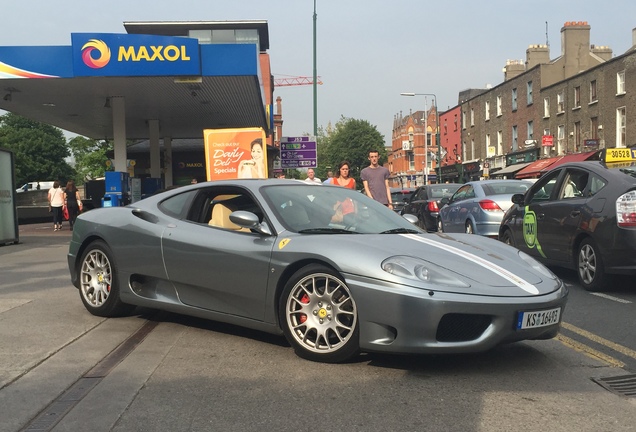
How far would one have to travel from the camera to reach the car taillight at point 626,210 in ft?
23.8

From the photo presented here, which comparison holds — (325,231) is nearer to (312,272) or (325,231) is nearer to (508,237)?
(312,272)

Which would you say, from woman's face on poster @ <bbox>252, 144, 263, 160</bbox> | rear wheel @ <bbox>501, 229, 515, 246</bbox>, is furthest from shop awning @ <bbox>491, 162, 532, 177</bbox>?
rear wheel @ <bbox>501, 229, 515, 246</bbox>

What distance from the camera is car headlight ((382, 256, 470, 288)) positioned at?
421 centimetres

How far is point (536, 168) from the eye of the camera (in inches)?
1544

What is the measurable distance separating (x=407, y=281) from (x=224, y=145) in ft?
42.2

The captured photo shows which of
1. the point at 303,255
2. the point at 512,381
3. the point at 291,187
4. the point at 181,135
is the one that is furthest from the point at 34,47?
the point at 181,135

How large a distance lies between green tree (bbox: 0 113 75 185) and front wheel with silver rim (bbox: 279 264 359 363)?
3506 inches

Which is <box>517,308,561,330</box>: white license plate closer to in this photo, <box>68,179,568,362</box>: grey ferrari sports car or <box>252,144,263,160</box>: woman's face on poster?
<box>68,179,568,362</box>: grey ferrari sports car

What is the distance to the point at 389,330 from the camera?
13.9 feet

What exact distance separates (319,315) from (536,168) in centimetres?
3709

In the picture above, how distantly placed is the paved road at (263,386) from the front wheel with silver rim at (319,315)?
12 cm

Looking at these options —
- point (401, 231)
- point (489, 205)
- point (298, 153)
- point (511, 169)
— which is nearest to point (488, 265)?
point (401, 231)

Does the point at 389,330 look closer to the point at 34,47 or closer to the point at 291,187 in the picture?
the point at 291,187

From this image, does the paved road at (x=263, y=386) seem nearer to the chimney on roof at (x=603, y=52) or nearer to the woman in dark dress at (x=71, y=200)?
the woman in dark dress at (x=71, y=200)
